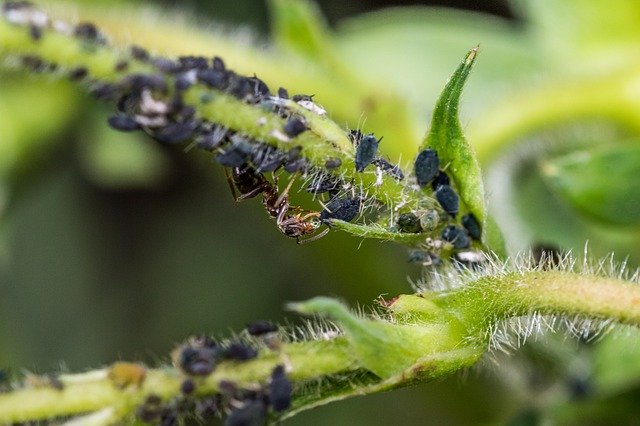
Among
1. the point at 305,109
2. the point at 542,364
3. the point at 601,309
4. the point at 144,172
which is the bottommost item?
the point at 542,364

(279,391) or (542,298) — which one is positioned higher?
(542,298)

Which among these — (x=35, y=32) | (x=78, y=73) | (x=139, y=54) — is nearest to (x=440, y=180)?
(x=139, y=54)

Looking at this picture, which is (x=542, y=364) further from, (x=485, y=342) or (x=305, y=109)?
(x=305, y=109)

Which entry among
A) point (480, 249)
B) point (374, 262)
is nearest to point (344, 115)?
point (374, 262)

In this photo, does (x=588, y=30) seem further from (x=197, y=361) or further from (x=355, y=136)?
(x=197, y=361)

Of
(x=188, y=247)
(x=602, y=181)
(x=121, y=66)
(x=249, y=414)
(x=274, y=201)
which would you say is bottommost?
(x=188, y=247)

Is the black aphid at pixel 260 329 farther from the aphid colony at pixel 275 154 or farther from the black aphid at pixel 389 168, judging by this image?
the black aphid at pixel 389 168

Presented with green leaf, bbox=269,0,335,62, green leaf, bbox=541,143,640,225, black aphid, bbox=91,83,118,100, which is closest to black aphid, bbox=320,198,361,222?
black aphid, bbox=91,83,118,100

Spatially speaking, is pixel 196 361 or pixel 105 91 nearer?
pixel 196 361
